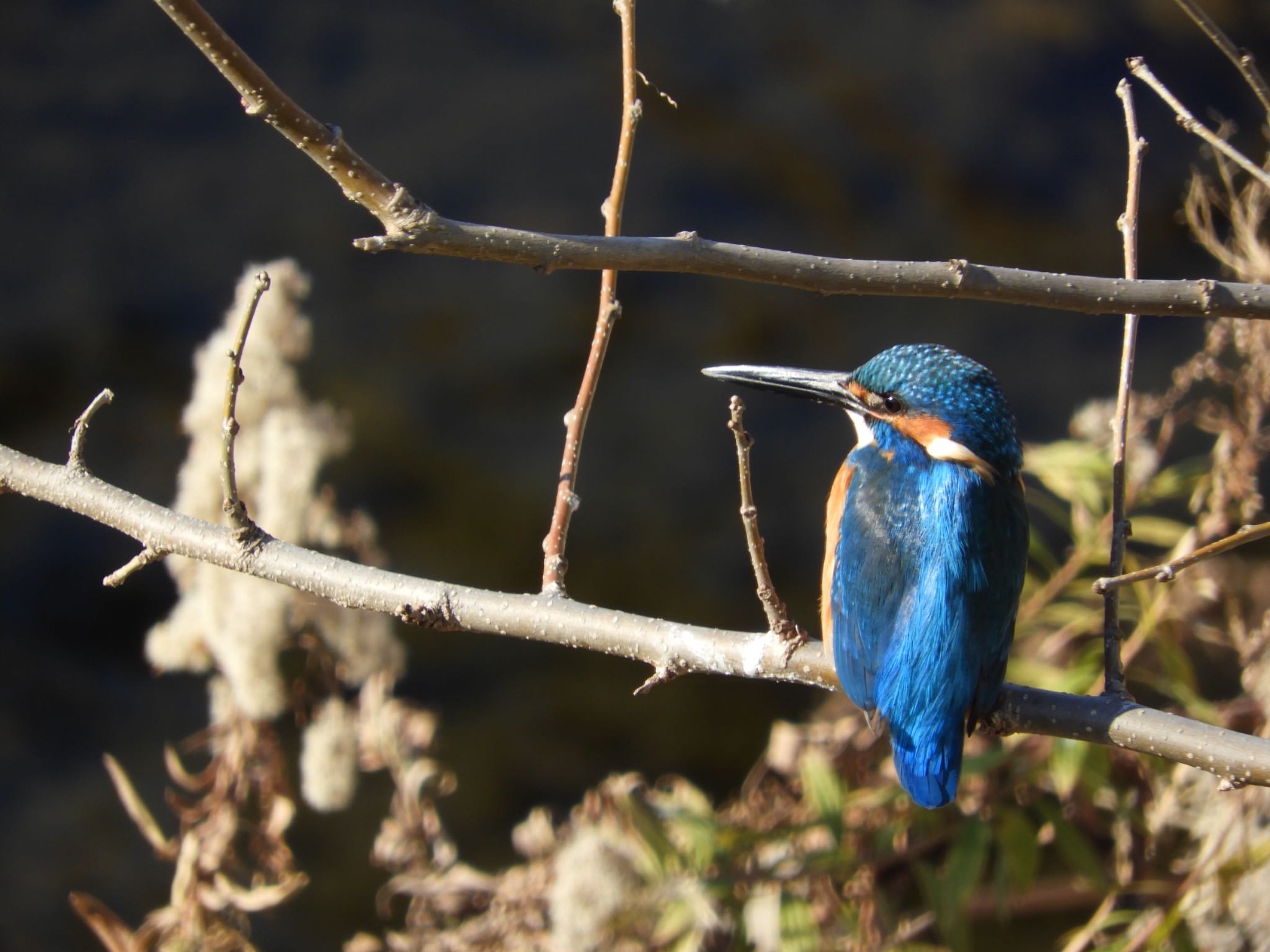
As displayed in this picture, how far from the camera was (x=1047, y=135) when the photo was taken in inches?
131

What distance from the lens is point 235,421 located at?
3.57 ft

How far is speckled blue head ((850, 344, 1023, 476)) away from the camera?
1.57 m

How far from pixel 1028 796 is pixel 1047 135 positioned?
1.98 metres

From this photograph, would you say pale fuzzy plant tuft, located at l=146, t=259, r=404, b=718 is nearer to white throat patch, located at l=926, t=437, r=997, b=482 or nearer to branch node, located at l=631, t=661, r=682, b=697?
branch node, located at l=631, t=661, r=682, b=697

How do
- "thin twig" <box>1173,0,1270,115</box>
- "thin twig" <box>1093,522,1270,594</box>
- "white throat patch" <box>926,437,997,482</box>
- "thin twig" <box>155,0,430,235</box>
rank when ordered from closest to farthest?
"thin twig" <box>155,0,430,235</box> → "thin twig" <box>1093,522,1270,594</box> → "thin twig" <box>1173,0,1270,115</box> → "white throat patch" <box>926,437,997,482</box>

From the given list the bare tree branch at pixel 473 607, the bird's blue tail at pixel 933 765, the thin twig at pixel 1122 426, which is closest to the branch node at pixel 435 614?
the bare tree branch at pixel 473 607

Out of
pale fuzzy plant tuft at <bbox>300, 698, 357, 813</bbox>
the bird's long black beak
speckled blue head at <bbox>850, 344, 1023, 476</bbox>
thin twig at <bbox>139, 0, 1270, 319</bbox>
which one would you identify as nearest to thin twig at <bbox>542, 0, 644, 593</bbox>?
the bird's long black beak

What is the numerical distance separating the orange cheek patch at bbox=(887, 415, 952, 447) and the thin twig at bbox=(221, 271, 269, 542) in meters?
0.85

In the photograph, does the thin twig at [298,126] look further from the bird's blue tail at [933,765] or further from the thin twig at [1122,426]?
the bird's blue tail at [933,765]

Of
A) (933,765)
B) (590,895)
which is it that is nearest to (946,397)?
(933,765)

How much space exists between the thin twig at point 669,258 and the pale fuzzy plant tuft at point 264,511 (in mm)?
808

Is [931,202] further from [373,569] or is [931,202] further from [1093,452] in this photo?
[373,569]

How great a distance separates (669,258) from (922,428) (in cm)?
77

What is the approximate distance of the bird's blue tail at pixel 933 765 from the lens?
1.42 metres
